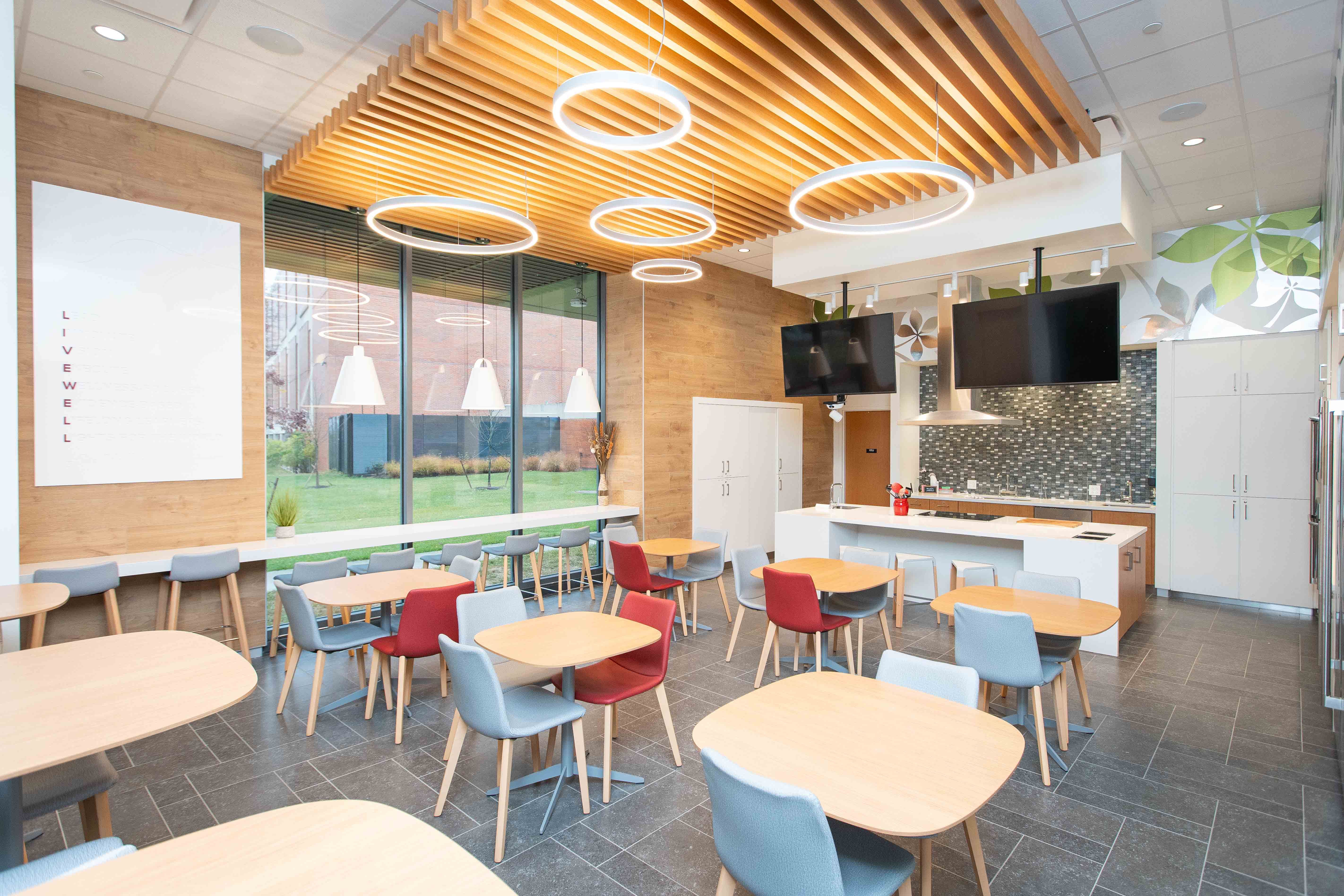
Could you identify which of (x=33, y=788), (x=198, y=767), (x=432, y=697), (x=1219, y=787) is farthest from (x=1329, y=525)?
(x=198, y=767)

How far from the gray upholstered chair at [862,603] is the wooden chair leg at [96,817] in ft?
12.0

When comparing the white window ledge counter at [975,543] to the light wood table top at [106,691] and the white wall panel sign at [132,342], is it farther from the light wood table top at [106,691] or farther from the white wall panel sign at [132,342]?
the white wall panel sign at [132,342]

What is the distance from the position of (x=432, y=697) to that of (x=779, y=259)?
207 inches

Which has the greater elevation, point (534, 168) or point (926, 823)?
point (534, 168)

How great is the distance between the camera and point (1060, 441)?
8.02 m

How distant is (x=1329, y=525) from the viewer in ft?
11.6

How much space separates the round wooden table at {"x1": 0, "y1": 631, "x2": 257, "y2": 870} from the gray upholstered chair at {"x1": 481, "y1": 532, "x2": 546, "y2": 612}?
126 inches

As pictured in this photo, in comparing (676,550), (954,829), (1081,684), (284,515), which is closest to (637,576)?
(676,550)

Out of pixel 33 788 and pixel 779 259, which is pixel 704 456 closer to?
pixel 779 259

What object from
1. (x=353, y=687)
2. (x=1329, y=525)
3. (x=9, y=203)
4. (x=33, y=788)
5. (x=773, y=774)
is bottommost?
(x=353, y=687)

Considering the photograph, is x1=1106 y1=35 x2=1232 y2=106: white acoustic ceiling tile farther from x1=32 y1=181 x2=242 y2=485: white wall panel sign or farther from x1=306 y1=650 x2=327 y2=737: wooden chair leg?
x1=32 y1=181 x2=242 y2=485: white wall panel sign

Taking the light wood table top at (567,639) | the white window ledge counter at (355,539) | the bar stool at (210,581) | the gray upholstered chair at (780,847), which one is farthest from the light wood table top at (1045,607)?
the bar stool at (210,581)

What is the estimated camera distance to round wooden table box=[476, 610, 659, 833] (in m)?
2.89

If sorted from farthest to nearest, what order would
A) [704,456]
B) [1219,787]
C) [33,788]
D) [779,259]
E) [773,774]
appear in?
[704,456]
[779,259]
[1219,787]
[33,788]
[773,774]
